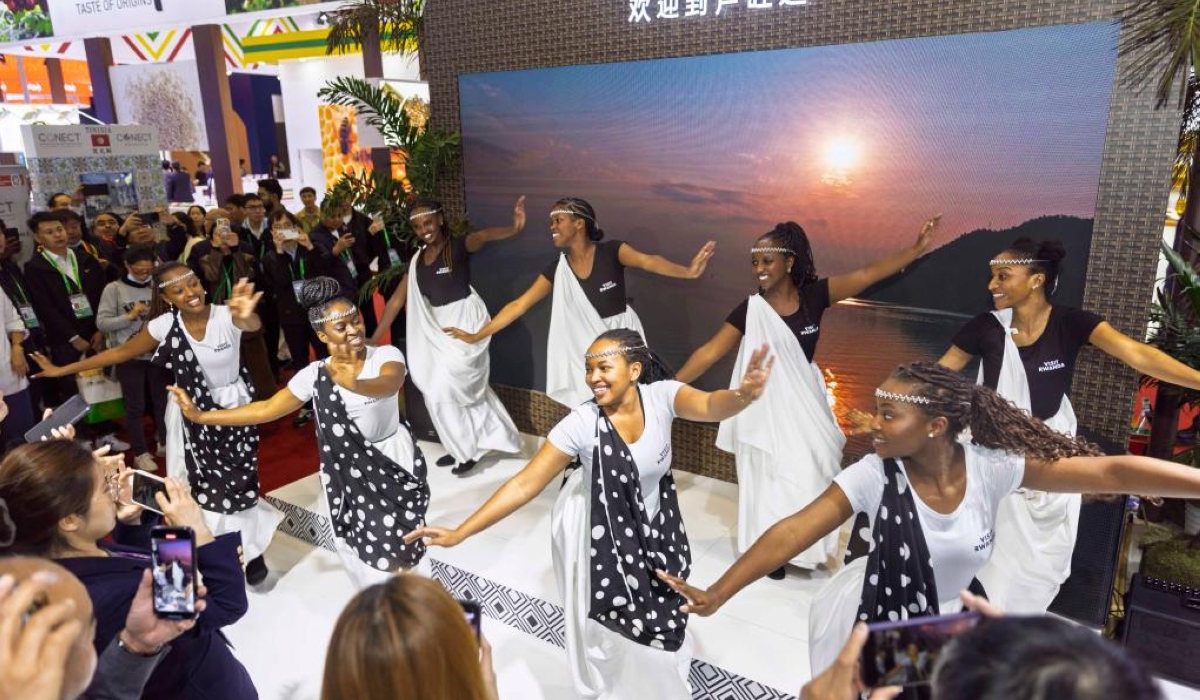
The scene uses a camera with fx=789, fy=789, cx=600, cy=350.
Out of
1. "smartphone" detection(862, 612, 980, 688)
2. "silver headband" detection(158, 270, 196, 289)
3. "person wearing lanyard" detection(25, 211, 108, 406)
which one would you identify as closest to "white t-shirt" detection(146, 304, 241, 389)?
"silver headband" detection(158, 270, 196, 289)

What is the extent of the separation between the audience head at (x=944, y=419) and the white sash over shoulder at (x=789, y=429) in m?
1.50

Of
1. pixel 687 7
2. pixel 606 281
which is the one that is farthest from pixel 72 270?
pixel 687 7

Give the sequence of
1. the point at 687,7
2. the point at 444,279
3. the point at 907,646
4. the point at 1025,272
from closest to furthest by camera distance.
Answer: the point at 907,646 < the point at 1025,272 < the point at 687,7 < the point at 444,279

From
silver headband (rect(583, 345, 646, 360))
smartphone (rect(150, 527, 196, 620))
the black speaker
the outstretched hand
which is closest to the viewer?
smartphone (rect(150, 527, 196, 620))

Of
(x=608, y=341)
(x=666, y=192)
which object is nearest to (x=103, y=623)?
(x=608, y=341)

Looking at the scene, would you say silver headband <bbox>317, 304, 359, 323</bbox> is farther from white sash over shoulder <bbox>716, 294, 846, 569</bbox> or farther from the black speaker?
the black speaker

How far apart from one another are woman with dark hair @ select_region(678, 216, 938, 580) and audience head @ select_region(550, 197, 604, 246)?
3.98ft

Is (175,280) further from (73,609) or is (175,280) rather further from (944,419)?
(944,419)

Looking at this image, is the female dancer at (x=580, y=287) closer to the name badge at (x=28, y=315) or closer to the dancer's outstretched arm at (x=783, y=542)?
the dancer's outstretched arm at (x=783, y=542)

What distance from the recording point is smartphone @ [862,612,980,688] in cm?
140

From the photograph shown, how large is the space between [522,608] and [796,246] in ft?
6.97

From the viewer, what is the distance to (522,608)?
360 centimetres

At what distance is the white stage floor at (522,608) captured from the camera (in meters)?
3.15

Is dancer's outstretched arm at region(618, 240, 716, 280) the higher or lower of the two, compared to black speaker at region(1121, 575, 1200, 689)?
higher
